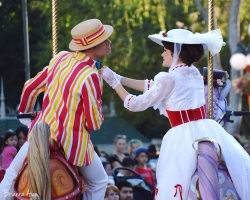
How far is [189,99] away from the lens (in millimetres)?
5102

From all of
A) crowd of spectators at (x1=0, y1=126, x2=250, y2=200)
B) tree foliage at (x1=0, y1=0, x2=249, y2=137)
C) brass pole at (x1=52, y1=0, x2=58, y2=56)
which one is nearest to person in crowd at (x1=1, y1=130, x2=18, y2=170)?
crowd of spectators at (x1=0, y1=126, x2=250, y2=200)

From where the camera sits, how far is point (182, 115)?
16.7ft

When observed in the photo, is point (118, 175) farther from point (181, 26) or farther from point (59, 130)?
point (181, 26)

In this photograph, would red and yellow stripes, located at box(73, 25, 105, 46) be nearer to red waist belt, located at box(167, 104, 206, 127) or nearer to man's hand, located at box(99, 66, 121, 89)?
man's hand, located at box(99, 66, 121, 89)

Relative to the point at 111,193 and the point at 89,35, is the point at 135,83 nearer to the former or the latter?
the point at 89,35

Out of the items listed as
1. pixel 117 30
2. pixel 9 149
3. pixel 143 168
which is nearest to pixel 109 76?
pixel 9 149

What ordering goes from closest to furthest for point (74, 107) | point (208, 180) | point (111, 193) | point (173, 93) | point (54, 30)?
point (74, 107) < point (208, 180) < point (173, 93) < point (54, 30) < point (111, 193)

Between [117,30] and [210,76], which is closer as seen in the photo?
[210,76]

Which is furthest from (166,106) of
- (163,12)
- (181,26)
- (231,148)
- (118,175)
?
(181,26)

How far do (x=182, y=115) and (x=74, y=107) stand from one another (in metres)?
0.89

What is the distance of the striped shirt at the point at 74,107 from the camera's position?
185 inches

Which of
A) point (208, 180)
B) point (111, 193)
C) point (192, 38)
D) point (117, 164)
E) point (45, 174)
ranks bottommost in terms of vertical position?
point (117, 164)

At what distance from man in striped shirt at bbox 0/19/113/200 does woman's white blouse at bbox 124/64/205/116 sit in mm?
445

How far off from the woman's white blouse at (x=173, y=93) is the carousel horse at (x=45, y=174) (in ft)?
2.52
